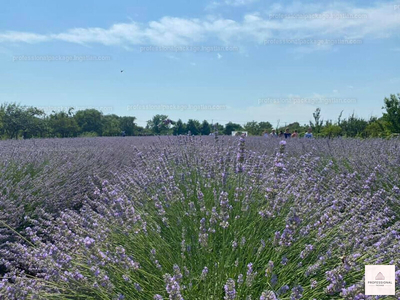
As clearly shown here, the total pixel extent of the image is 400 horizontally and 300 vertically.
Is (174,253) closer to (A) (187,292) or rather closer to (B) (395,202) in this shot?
(A) (187,292)

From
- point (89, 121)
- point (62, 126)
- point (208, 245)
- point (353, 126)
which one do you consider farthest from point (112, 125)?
point (208, 245)

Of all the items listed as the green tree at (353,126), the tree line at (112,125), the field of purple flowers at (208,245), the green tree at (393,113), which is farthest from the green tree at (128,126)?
the field of purple flowers at (208,245)

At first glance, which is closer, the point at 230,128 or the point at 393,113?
the point at 393,113

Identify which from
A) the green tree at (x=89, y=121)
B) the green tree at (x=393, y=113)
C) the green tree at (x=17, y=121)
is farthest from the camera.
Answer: the green tree at (x=89, y=121)

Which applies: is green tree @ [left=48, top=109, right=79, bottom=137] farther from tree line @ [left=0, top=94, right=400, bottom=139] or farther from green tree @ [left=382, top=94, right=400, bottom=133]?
green tree @ [left=382, top=94, right=400, bottom=133]

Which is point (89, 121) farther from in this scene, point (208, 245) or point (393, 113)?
point (208, 245)

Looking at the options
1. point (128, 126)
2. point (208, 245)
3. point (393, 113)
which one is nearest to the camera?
point (208, 245)

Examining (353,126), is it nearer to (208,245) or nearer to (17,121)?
(208,245)

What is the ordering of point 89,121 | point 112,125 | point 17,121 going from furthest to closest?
point 112,125 < point 89,121 < point 17,121

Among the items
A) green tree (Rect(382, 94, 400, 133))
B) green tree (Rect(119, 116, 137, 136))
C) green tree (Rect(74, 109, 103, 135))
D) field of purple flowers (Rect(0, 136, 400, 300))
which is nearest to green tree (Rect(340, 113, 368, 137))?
green tree (Rect(382, 94, 400, 133))

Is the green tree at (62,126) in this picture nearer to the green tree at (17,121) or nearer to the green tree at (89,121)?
the green tree at (17,121)

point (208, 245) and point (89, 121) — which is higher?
point (89, 121)

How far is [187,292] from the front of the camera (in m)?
1.55

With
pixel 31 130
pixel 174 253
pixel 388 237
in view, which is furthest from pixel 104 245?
pixel 31 130
